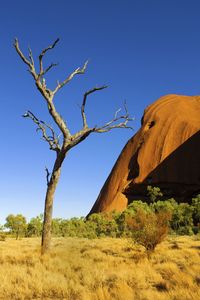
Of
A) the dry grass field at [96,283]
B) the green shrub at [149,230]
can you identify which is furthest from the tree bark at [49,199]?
the green shrub at [149,230]

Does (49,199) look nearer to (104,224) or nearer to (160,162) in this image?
(104,224)

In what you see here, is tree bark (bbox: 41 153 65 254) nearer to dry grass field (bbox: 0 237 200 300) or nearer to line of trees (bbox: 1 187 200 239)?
dry grass field (bbox: 0 237 200 300)

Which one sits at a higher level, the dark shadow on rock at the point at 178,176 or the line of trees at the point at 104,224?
the dark shadow on rock at the point at 178,176

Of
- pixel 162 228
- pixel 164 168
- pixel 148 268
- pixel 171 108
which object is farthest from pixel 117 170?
pixel 148 268

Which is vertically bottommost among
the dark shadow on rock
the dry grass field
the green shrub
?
the dry grass field

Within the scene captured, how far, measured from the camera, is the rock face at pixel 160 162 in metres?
80.1

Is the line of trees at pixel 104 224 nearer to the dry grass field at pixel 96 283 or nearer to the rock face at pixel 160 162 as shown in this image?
the rock face at pixel 160 162

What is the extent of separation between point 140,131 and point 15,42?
8085cm

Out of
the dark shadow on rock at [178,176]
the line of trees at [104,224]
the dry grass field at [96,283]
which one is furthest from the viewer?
the dark shadow on rock at [178,176]

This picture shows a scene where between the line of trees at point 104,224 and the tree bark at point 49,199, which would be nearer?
the tree bark at point 49,199

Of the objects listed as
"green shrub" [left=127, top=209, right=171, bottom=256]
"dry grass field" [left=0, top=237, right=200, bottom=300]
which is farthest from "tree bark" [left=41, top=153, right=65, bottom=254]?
"green shrub" [left=127, top=209, right=171, bottom=256]

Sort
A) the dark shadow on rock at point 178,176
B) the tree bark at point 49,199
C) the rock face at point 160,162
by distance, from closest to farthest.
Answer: the tree bark at point 49,199, the dark shadow on rock at point 178,176, the rock face at point 160,162

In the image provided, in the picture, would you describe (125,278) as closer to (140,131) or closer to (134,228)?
(134,228)

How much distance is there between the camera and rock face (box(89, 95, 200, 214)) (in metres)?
80.1
